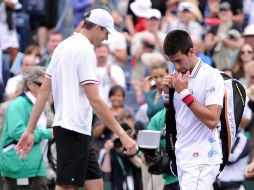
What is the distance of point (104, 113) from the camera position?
914 cm

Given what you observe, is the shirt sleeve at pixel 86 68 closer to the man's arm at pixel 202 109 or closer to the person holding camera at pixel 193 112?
the person holding camera at pixel 193 112

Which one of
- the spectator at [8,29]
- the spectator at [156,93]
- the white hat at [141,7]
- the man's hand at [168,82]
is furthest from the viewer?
the white hat at [141,7]

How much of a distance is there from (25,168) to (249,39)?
552cm

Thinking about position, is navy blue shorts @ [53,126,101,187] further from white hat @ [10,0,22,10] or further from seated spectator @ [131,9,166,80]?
white hat @ [10,0,22,10]

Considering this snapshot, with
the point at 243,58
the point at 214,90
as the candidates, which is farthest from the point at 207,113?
the point at 243,58

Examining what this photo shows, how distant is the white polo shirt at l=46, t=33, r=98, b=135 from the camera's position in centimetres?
908

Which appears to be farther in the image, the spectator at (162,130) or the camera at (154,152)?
the spectator at (162,130)

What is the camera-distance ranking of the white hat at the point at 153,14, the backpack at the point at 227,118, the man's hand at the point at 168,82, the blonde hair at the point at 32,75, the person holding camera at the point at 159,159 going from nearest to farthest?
the man's hand at the point at 168,82
the backpack at the point at 227,118
the person holding camera at the point at 159,159
the blonde hair at the point at 32,75
the white hat at the point at 153,14

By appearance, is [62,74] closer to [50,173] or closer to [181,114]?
[181,114]

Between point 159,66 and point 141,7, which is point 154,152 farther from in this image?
point 141,7

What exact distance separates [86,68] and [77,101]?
311 millimetres

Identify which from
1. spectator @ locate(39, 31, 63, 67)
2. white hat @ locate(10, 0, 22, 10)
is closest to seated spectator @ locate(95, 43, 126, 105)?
spectator @ locate(39, 31, 63, 67)

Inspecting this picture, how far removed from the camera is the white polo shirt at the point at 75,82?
29.8ft

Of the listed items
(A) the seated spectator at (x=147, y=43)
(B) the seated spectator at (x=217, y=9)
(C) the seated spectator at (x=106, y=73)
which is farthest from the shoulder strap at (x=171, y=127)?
(B) the seated spectator at (x=217, y=9)
